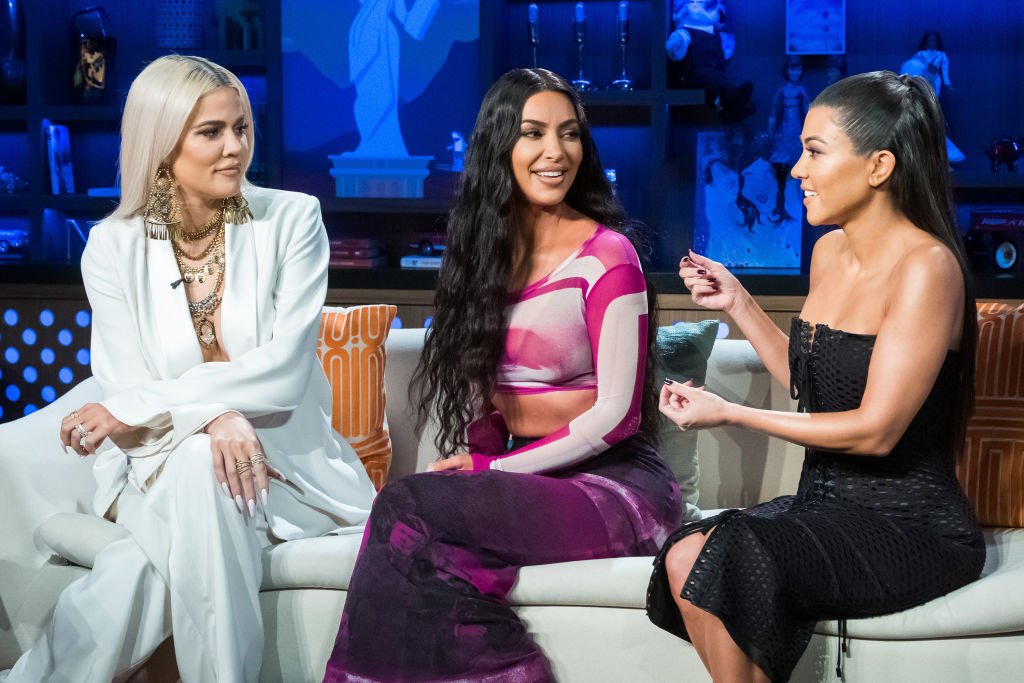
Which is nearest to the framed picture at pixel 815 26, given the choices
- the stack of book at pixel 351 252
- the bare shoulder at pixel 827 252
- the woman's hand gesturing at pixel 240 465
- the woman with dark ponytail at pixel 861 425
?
the stack of book at pixel 351 252

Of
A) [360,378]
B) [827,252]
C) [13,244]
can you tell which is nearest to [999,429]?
[827,252]

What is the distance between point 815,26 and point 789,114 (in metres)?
0.34

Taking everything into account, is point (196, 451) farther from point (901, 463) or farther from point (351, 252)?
point (351, 252)

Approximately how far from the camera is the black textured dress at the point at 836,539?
1.88 metres

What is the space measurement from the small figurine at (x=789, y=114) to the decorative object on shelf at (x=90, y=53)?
8.93 ft

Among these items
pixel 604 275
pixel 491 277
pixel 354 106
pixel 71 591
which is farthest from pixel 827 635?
pixel 354 106

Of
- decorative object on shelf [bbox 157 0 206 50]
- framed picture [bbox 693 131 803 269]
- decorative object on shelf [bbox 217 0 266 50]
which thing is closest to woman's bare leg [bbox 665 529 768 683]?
framed picture [bbox 693 131 803 269]

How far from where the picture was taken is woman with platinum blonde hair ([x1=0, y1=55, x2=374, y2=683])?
86.8 inches

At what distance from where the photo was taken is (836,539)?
1.94 meters

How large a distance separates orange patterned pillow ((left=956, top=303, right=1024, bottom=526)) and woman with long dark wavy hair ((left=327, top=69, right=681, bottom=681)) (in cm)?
69

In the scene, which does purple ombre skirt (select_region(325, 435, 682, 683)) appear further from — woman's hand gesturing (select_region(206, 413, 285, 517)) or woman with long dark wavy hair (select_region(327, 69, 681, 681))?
woman's hand gesturing (select_region(206, 413, 285, 517))

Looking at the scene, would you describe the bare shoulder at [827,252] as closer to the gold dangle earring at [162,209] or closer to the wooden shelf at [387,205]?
the gold dangle earring at [162,209]

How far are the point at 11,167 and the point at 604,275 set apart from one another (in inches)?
142

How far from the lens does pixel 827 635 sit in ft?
6.78
